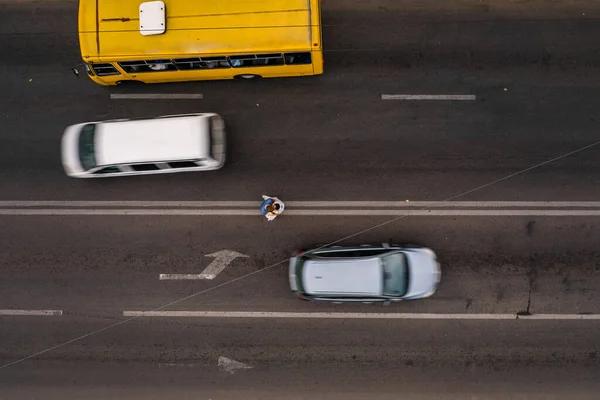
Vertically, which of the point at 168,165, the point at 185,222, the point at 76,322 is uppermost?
the point at 168,165

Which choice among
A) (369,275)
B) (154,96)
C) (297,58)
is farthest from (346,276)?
(154,96)

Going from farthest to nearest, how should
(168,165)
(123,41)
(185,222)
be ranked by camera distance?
(185,222), (168,165), (123,41)

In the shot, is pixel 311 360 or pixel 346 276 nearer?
pixel 346 276

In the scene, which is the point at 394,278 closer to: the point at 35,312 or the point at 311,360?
A: the point at 311,360

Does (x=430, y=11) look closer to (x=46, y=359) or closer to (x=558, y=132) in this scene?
(x=558, y=132)

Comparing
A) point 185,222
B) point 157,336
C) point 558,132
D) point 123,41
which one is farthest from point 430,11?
point 157,336

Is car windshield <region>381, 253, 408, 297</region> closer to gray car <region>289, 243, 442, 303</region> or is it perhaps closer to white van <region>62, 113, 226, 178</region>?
gray car <region>289, 243, 442, 303</region>
